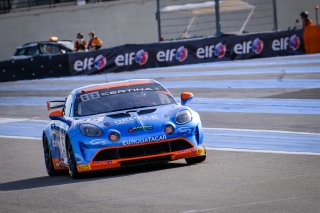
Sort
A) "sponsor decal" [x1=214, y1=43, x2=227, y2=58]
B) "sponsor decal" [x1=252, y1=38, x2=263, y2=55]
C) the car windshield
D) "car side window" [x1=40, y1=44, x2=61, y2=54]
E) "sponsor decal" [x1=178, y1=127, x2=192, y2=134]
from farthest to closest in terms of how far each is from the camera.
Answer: "car side window" [x1=40, y1=44, x2=61, y2=54], "sponsor decal" [x1=214, y1=43, x2=227, y2=58], "sponsor decal" [x1=252, y1=38, x2=263, y2=55], the car windshield, "sponsor decal" [x1=178, y1=127, x2=192, y2=134]

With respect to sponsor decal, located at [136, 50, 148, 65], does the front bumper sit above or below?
above

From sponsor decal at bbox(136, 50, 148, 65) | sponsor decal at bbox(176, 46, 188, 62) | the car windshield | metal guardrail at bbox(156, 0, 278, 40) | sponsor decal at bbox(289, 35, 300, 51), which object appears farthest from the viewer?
metal guardrail at bbox(156, 0, 278, 40)

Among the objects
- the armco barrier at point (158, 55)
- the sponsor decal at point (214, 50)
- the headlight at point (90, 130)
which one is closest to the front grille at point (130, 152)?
the headlight at point (90, 130)

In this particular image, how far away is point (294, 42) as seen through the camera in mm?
27312

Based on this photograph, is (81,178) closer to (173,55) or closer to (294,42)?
(294,42)

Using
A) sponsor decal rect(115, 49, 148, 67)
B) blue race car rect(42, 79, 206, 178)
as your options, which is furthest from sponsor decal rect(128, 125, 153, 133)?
sponsor decal rect(115, 49, 148, 67)

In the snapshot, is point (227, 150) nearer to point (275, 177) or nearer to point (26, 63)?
point (275, 177)

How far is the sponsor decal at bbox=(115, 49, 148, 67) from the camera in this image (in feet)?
95.9

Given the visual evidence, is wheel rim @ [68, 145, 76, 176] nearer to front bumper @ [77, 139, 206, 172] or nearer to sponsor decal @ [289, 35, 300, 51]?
front bumper @ [77, 139, 206, 172]

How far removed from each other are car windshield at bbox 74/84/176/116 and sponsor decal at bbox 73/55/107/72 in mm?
18410

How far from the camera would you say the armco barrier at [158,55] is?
90.4 ft

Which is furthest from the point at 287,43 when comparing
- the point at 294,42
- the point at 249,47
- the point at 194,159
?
the point at 194,159

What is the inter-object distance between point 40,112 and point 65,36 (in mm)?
23526

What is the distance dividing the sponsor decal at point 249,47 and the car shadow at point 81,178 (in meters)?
17.2
